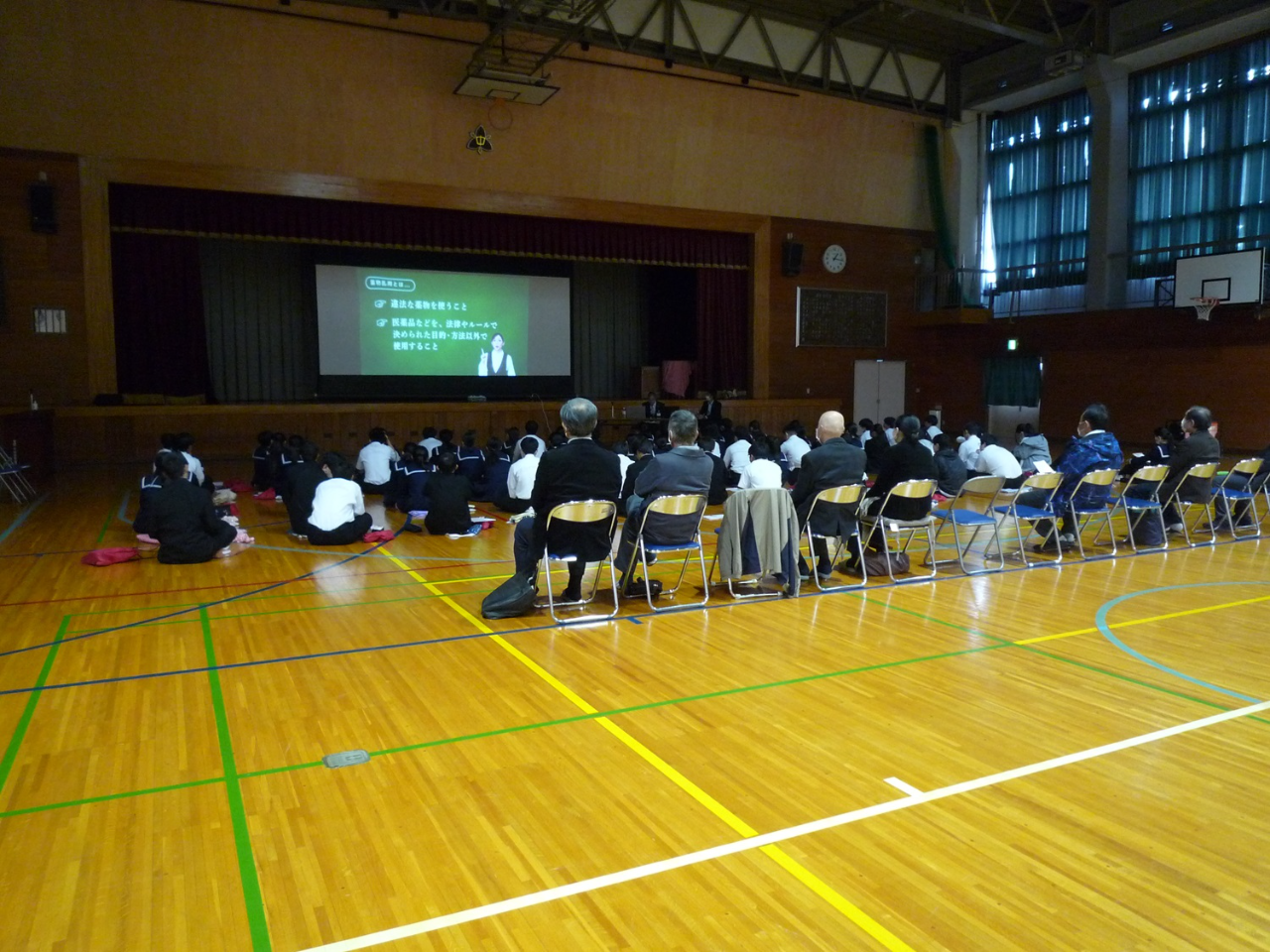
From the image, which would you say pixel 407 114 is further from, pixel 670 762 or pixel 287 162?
pixel 670 762

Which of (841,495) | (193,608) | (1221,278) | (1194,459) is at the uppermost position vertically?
(1221,278)

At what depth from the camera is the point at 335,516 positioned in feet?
27.5

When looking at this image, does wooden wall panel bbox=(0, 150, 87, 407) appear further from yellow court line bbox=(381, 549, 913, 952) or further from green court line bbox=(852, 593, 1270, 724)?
green court line bbox=(852, 593, 1270, 724)

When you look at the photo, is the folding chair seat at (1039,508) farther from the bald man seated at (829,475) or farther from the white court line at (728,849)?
the white court line at (728,849)

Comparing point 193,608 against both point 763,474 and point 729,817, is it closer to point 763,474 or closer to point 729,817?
point 763,474

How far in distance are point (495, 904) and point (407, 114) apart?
1463cm

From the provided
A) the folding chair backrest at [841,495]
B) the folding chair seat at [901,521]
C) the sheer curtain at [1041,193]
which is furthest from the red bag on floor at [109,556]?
the sheer curtain at [1041,193]

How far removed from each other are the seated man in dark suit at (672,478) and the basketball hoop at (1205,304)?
13.9 meters

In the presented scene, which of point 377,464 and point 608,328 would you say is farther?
point 608,328

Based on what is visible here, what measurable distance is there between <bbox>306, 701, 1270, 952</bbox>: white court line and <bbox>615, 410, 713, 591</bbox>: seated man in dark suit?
9.31 ft

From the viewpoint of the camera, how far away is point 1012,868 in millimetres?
2895

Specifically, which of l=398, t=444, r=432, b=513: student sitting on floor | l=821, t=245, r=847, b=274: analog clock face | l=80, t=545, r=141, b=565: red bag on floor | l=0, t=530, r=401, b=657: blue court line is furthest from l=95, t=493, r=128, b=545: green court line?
l=821, t=245, r=847, b=274: analog clock face

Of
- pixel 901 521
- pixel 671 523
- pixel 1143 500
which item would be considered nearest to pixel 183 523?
pixel 671 523

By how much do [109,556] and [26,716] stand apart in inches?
145
